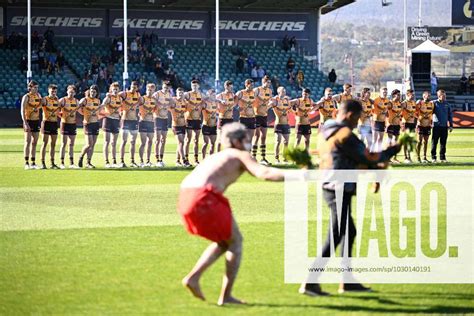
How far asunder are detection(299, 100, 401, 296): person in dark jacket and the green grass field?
579mm

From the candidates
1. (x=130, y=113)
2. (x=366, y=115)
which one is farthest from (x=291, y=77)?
(x=130, y=113)

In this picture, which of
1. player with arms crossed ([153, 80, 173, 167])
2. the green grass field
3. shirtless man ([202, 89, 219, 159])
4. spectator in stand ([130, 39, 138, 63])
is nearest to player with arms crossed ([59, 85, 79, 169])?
player with arms crossed ([153, 80, 173, 167])

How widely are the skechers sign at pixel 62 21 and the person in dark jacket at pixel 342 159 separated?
52900 millimetres

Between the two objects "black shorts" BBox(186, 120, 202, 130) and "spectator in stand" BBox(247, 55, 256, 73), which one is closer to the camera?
"black shorts" BBox(186, 120, 202, 130)


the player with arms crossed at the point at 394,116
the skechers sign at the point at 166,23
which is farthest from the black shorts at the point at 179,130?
the skechers sign at the point at 166,23

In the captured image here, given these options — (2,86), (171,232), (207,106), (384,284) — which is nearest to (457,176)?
(207,106)

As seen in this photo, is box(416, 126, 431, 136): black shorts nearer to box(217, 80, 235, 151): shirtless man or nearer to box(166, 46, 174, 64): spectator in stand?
box(217, 80, 235, 151): shirtless man

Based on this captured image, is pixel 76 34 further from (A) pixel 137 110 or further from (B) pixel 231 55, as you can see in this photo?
(A) pixel 137 110

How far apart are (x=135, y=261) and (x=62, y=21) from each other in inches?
2015

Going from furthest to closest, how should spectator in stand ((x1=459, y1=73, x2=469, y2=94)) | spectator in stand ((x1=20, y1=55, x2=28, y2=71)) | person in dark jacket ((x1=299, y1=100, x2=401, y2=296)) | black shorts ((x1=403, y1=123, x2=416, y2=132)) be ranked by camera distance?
1. spectator in stand ((x1=459, y1=73, x2=469, y2=94))
2. spectator in stand ((x1=20, y1=55, x2=28, y2=71))
3. black shorts ((x1=403, y1=123, x2=416, y2=132))
4. person in dark jacket ((x1=299, y1=100, x2=401, y2=296))

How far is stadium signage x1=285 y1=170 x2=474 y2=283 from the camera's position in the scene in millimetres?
11148

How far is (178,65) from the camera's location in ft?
198

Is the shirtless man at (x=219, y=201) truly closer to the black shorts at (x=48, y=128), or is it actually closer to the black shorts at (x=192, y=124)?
the black shorts at (x=48, y=128)

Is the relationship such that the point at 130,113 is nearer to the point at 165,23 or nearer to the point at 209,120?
the point at 209,120
